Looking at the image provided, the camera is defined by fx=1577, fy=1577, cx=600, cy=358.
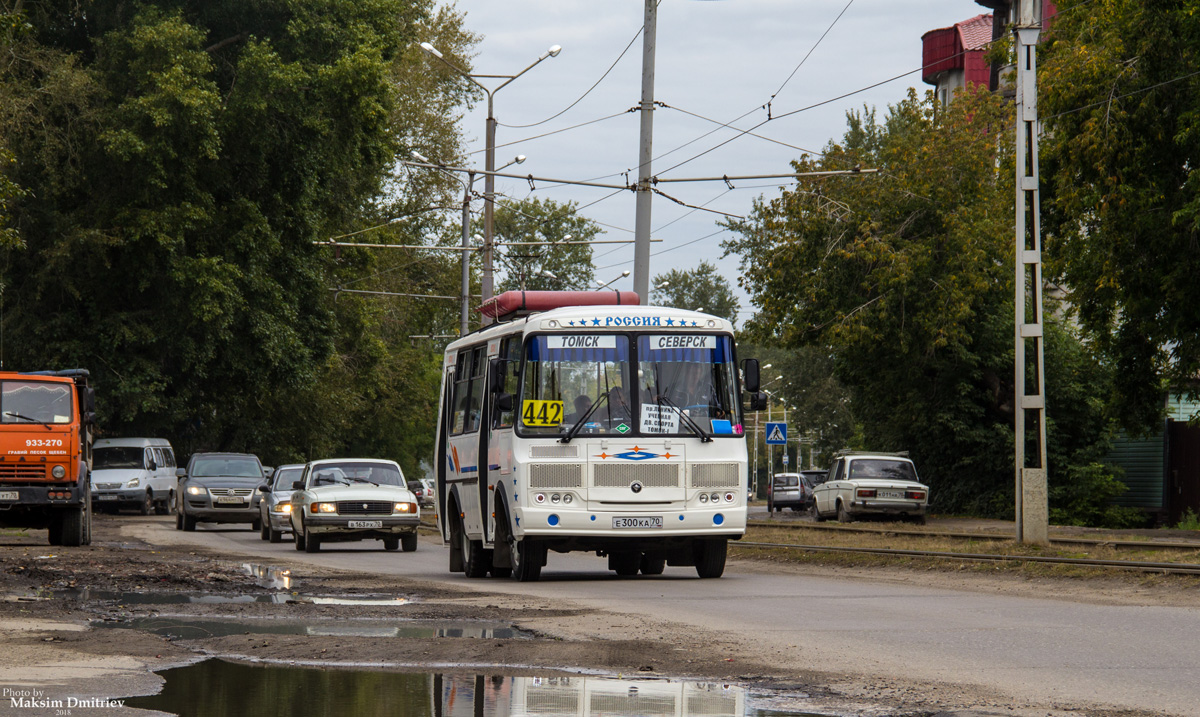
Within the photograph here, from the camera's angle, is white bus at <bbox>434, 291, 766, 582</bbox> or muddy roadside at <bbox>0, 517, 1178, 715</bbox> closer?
muddy roadside at <bbox>0, 517, 1178, 715</bbox>

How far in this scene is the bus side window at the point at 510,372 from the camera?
17.6 meters

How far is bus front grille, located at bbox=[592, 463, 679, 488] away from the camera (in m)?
17.1

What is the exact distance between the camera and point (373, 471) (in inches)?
1073

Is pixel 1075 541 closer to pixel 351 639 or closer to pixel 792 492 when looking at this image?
pixel 351 639

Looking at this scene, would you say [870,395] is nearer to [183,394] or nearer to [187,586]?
[183,394]

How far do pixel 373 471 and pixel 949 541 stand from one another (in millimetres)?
9775

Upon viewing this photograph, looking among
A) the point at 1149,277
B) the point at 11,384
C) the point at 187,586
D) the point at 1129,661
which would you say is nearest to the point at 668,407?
the point at 187,586

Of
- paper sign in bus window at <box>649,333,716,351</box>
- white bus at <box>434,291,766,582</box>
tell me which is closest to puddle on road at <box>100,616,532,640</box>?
white bus at <box>434,291,766,582</box>

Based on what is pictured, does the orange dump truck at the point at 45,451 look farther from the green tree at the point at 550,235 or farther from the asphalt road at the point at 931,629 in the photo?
the green tree at the point at 550,235

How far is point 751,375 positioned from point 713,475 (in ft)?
3.88

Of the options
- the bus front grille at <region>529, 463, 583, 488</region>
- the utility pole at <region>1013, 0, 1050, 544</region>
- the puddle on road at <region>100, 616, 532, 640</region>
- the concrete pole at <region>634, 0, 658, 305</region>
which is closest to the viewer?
the puddle on road at <region>100, 616, 532, 640</region>

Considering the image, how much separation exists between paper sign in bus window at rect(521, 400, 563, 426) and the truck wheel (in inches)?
96.2

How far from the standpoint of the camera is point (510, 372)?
704 inches

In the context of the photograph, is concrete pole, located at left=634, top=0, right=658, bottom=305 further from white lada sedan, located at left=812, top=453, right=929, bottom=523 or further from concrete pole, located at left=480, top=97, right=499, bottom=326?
white lada sedan, located at left=812, top=453, right=929, bottom=523
